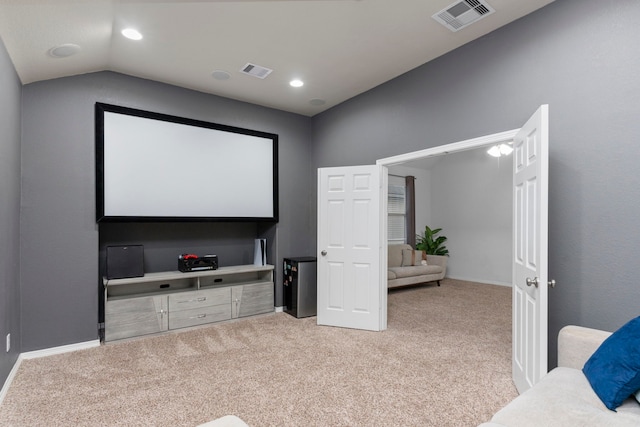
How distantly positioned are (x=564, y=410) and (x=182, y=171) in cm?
395

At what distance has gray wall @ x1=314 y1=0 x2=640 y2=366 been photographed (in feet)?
7.13

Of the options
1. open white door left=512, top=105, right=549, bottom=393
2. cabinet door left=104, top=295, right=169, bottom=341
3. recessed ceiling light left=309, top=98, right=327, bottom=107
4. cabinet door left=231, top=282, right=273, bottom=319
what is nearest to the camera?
open white door left=512, top=105, right=549, bottom=393

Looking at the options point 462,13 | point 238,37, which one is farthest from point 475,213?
point 238,37

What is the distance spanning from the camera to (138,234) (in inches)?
163

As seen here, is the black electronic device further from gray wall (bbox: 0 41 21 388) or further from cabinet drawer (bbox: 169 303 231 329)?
gray wall (bbox: 0 41 21 388)

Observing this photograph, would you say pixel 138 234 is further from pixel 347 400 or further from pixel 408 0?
pixel 408 0

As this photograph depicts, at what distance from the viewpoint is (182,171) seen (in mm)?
4059

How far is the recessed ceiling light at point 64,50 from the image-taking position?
2771 mm

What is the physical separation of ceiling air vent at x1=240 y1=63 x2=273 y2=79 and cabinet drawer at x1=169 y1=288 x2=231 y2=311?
256 cm

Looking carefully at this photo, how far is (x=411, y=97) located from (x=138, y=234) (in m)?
3.53

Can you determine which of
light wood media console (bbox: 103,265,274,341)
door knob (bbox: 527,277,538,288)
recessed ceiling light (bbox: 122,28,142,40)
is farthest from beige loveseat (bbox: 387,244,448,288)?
recessed ceiling light (bbox: 122,28,142,40)

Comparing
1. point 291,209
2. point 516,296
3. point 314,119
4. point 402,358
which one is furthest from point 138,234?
point 516,296

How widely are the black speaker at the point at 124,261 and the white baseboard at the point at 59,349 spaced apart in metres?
0.67

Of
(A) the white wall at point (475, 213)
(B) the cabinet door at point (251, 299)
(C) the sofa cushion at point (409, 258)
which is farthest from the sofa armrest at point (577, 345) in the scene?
(A) the white wall at point (475, 213)
